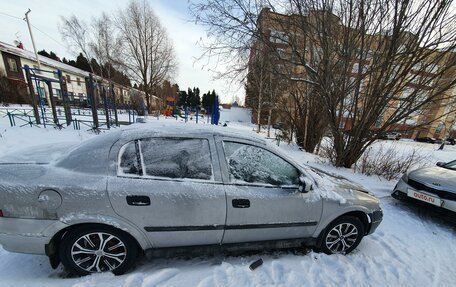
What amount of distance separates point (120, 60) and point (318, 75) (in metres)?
31.2

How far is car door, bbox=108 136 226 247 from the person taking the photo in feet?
6.58

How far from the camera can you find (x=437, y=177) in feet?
12.9

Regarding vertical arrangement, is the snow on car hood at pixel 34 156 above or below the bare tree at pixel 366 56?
below

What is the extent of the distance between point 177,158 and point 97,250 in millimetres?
1227

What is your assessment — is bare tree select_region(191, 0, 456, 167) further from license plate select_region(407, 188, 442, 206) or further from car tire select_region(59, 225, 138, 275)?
car tire select_region(59, 225, 138, 275)

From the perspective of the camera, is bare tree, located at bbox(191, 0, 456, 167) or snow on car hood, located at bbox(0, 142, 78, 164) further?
bare tree, located at bbox(191, 0, 456, 167)

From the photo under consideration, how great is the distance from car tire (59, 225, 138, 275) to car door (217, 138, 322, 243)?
1.07 metres

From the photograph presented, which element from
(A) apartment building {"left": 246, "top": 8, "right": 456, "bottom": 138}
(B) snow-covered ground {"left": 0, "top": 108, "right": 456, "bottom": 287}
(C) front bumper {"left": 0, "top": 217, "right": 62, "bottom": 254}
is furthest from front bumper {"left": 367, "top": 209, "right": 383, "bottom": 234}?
(A) apartment building {"left": 246, "top": 8, "right": 456, "bottom": 138}

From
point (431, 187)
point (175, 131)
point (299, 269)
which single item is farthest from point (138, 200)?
point (431, 187)

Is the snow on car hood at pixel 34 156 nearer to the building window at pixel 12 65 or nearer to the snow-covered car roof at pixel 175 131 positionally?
the snow-covered car roof at pixel 175 131

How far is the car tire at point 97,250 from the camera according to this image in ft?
6.59

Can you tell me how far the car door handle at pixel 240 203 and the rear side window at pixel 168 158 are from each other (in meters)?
0.39

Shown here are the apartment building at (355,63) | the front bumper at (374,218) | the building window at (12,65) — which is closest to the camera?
the front bumper at (374,218)

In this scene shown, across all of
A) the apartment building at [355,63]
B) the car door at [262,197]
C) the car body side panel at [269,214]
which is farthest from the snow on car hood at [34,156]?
A: the apartment building at [355,63]
